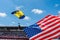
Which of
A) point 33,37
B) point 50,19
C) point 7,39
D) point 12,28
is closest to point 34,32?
point 33,37

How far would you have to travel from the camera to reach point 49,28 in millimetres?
6770

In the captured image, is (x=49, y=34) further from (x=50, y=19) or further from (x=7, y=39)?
(x=7, y=39)

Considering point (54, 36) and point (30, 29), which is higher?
point (30, 29)

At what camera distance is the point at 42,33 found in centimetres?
671

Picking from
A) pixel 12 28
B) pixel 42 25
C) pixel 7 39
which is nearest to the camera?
pixel 42 25

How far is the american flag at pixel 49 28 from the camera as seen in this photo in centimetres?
656

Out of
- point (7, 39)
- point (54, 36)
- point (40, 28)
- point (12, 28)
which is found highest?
point (12, 28)

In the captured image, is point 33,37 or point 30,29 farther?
point 30,29

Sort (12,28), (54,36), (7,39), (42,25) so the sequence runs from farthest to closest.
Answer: (12,28)
(7,39)
(42,25)
(54,36)

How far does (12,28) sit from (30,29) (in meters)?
61.7

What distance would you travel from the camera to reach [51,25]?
22.6ft

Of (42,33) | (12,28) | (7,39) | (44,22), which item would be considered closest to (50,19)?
(44,22)

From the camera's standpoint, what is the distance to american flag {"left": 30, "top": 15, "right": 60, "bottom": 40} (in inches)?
258

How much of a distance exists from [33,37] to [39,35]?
211 millimetres
